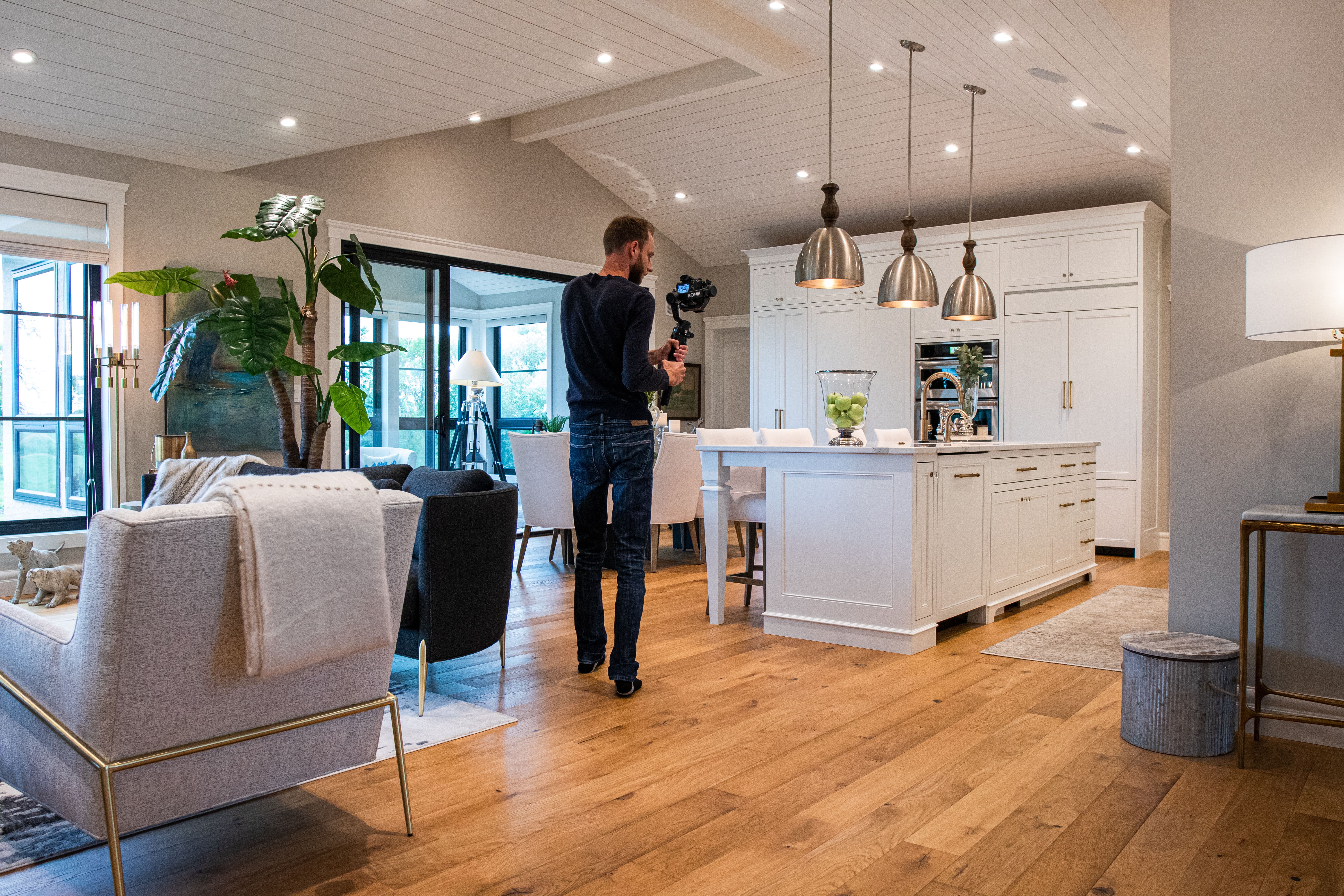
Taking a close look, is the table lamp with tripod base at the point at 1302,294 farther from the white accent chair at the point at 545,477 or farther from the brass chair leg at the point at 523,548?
the brass chair leg at the point at 523,548

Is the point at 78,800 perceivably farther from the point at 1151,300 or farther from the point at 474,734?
the point at 1151,300

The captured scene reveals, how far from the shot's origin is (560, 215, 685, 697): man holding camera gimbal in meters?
2.96

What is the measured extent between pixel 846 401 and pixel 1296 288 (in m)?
2.05

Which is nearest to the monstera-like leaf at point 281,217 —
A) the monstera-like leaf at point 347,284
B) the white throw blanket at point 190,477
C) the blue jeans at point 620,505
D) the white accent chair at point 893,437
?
the monstera-like leaf at point 347,284

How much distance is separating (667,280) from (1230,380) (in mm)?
6459

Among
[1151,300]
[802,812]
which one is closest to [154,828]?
[802,812]

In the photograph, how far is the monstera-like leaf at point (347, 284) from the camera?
490 centimetres

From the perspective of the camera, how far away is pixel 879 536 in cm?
369

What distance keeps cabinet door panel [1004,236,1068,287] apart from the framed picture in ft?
10.2

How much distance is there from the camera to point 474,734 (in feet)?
8.79

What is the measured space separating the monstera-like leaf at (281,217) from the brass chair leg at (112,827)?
354 cm

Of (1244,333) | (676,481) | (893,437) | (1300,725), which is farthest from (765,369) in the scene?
(1300,725)

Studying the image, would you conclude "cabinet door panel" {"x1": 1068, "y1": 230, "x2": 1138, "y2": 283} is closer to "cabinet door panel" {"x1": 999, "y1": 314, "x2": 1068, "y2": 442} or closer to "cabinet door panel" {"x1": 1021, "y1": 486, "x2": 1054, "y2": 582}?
"cabinet door panel" {"x1": 999, "y1": 314, "x2": 1068, "y2": 442}

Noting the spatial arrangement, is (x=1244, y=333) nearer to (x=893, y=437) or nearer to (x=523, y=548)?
(x=893, y=437)
